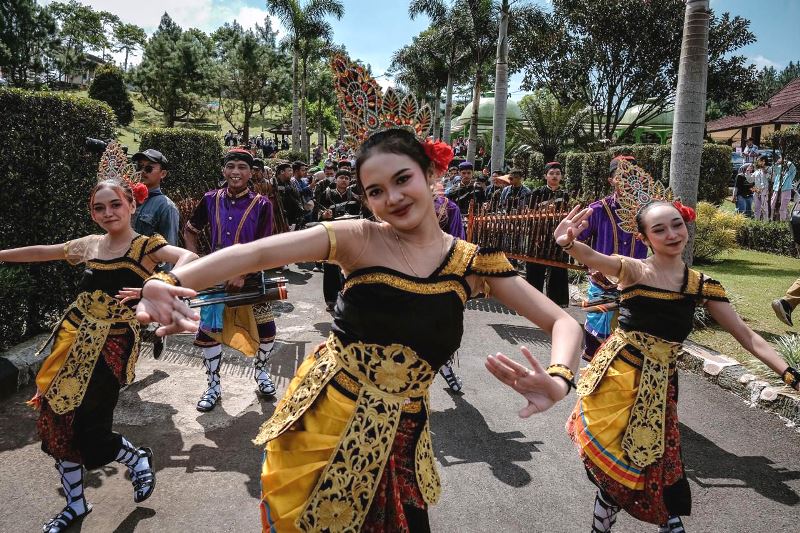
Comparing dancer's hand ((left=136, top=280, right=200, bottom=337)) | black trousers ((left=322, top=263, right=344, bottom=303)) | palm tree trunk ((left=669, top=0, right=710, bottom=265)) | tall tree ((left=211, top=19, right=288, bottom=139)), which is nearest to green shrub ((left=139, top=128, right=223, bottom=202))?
black trousers ((left=322, top=263, right=344, bottom=303))

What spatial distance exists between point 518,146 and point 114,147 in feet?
93.4

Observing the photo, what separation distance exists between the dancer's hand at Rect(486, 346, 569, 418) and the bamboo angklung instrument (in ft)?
21.9

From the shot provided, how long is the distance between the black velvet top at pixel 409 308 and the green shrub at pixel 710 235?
1163 cm

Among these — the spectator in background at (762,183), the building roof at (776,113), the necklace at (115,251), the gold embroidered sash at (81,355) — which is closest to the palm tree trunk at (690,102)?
the necklace at (115,251)

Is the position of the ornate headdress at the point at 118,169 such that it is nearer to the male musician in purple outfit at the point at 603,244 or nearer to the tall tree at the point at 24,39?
the male musician in purple outfit at the point at 603,244

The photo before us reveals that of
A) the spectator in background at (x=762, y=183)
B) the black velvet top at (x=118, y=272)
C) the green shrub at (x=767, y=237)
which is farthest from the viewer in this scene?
the spectator in background at (x=762, y=183)

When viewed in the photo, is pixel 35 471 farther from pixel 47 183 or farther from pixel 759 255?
pixel 759 255

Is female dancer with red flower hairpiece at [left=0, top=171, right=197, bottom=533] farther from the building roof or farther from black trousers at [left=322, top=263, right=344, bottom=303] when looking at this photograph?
the building roof

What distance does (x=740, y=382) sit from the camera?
538cm

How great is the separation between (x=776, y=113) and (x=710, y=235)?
19964 mm

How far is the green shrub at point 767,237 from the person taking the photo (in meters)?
13.1

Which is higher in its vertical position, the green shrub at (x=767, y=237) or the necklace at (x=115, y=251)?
the necklace at (x=115, y=251)

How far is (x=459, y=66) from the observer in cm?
2695

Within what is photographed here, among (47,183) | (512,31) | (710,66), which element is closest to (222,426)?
(47,183)
